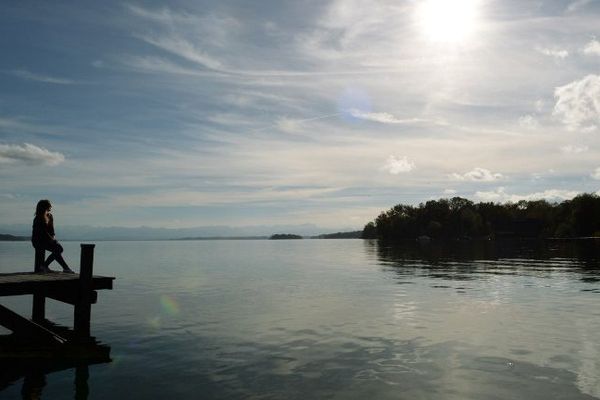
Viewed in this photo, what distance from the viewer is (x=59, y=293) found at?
17.6 meters

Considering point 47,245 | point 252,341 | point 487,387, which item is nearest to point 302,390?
point 487,387

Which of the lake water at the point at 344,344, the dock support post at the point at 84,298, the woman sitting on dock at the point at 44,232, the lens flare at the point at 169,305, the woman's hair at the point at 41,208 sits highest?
the woman's hair at the point at 41,208

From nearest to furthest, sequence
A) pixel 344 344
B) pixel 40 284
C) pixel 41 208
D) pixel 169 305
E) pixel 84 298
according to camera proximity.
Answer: pixel 40 284, pixel 84 298, pixel 344 344, pixel 41 208, pixel 169 305

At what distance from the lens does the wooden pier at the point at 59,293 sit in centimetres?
1550

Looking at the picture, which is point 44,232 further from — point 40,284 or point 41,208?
point 40,284

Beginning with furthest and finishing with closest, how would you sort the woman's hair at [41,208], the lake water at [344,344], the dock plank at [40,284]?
the woman's hair at [41,208] < the dock plank at [40,284] < the lake water at [344,344]

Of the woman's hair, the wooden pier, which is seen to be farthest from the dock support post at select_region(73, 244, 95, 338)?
the woman's hair

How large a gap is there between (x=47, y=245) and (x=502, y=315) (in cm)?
2071

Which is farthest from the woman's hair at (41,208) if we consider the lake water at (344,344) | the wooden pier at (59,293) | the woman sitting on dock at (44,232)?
the lake water at (344,344)

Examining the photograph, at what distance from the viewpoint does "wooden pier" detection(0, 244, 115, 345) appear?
15.5m

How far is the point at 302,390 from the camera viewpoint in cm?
1236

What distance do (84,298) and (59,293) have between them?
1559mm

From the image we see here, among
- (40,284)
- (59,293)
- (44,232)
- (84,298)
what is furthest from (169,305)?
(40,284)

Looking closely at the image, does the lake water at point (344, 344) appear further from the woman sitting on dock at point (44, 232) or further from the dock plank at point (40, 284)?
the woman sitting on dock at point (44, 232)
